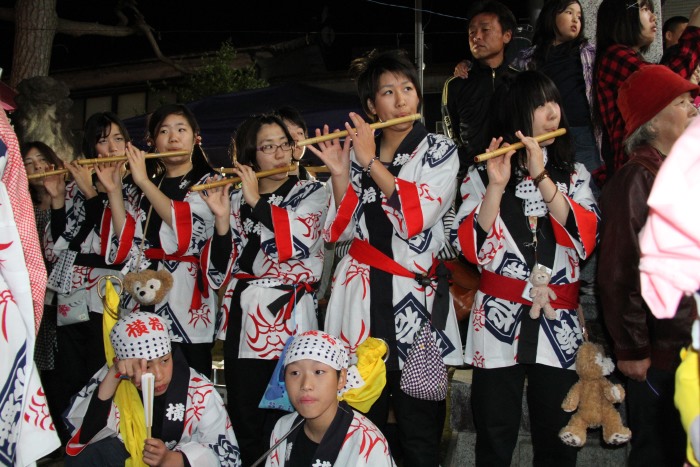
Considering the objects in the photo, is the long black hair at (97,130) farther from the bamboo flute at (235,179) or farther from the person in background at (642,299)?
the person in background at (642,299)

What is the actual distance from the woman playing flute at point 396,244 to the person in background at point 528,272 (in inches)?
7.4

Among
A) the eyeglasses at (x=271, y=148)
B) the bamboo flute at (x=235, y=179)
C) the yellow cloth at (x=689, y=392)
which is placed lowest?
the yellow cloth at (x=689, y=392)

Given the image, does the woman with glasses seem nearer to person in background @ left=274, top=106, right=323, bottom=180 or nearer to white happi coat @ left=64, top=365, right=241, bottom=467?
white happi coat @ left=64, top=365, right=241, bottom=467

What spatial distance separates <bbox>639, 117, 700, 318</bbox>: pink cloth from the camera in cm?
124

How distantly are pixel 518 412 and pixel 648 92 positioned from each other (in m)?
1.46

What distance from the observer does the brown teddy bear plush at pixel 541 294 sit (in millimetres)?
3062

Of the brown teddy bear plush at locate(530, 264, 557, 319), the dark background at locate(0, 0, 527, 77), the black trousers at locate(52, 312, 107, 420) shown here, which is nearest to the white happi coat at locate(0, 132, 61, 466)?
the brown teddy bear plush at locate(530, 264, 557, 319)

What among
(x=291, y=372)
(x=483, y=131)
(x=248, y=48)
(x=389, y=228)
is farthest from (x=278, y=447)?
(x=248, y=48)

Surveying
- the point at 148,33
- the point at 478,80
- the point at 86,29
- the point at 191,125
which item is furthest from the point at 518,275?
the point at 148,33

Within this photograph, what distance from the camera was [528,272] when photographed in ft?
10.4

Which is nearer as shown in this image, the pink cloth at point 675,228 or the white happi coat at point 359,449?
the pink cloth at point 675,228

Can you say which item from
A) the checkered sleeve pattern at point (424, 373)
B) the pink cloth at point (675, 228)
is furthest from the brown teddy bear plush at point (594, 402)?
the pink cloth at point (675, 228)

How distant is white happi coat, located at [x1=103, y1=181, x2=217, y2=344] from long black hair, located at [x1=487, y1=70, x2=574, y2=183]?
175cm

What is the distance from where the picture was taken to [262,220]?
3.61m
